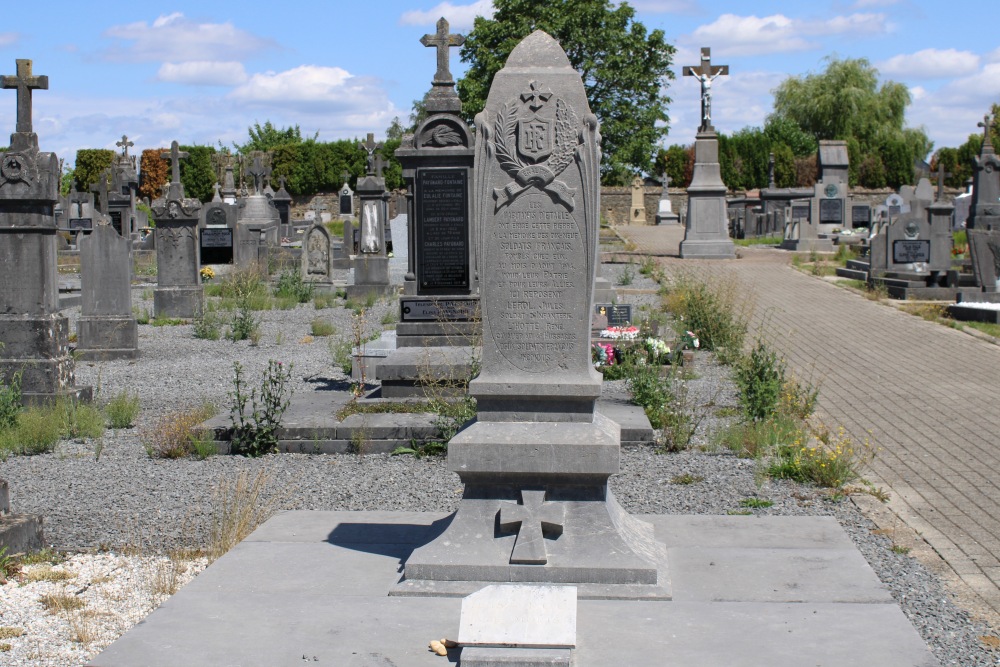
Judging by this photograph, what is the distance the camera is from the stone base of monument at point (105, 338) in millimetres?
14148

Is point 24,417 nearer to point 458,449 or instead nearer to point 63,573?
point 63,573

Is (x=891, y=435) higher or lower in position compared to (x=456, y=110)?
lower

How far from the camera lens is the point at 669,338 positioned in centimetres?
1355

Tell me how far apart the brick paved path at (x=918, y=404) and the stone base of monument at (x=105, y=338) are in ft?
25.9

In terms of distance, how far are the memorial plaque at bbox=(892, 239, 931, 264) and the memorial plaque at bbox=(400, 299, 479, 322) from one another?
1305 cm

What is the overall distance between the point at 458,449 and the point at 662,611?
1076 mm

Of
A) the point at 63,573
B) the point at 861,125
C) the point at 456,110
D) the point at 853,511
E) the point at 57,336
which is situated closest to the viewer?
the point at 63,573

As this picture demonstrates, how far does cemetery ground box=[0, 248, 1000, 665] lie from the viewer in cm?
525

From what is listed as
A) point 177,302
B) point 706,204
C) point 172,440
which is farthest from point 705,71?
point 172,440

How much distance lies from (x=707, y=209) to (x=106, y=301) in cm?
1888

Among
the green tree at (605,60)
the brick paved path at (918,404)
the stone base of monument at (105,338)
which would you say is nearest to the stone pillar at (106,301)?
the stone base of monument at (105,338)

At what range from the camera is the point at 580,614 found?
437 centimetres

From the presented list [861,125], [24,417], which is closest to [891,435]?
[24,417]

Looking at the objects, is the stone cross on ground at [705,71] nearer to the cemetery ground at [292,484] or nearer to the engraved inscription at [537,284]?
the cemetery ground at [292,484]
